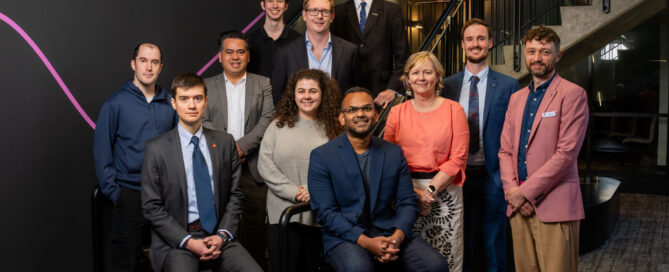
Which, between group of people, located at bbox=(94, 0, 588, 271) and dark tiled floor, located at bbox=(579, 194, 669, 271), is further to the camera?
dark tiled floor, located at bbox=(579, 194, 669, 271)

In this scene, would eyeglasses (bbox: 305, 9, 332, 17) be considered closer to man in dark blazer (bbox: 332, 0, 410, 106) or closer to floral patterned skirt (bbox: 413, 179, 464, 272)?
man in dark blazer (bbox: 332, 0, 410, 106)

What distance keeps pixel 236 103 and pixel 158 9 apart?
1125mm

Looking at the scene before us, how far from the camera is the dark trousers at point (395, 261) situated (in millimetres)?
2453

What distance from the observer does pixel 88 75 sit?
11.5ft

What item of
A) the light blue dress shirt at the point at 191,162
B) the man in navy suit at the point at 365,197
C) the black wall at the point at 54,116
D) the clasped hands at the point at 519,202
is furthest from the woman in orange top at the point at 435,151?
the black wall at the point at 54,116

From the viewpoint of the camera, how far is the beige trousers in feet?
8.61

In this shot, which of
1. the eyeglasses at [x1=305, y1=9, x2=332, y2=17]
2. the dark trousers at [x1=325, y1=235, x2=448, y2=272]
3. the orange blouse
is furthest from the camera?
the eyeglasses at [x1=305, y1=9, x2=332, y2=17]

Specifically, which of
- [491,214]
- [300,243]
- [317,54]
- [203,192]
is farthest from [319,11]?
[491,214]

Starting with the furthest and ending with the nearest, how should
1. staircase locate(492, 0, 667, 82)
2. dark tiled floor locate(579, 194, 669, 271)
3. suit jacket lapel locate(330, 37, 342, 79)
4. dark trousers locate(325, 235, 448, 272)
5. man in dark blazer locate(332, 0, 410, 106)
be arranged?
staircase locate(492, 0, 667, 82) → dark tiled floor locate(579, 194, 669, 271) → man in dark blazer locate(332, 0, 410, 106) → suit jacket lapel locate(330, 37, 342, 79) → dark trousers locate(325, 235, 448, 272)

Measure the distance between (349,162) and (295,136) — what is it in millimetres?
472

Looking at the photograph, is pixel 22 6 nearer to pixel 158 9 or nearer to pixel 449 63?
pixel 158 9

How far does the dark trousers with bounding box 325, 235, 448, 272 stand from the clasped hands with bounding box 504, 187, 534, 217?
50 cm

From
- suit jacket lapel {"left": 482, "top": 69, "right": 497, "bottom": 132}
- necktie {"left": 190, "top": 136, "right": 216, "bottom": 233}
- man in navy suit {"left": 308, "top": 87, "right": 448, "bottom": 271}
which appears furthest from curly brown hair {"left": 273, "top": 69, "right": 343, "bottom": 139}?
suit jacket lapel {"left": 482, "top": 69, "right": 497, "bottom": 132}

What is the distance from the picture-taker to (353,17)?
3.82 m
